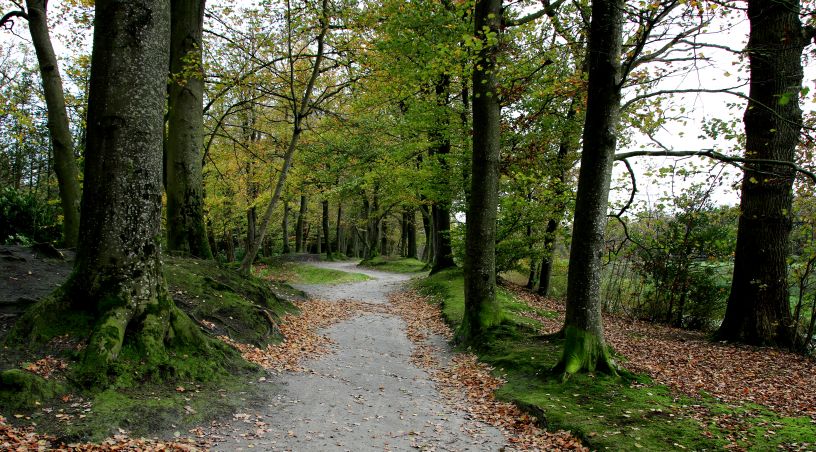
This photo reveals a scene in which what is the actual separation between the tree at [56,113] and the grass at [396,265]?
17.9 meters

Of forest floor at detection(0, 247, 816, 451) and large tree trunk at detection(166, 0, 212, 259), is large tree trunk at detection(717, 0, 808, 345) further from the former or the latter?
large tree trunk at detection(166, 0, 212, 259)

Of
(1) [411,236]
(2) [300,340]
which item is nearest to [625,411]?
(2) [300,340]

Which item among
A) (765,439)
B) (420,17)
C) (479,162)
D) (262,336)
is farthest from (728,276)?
(262,336)

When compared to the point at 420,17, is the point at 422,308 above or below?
below

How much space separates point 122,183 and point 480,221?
6464mm

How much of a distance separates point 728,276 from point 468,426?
11698 mm

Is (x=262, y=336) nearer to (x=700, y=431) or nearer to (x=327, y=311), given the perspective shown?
(x=327, y=311)

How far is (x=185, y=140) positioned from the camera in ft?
34.6

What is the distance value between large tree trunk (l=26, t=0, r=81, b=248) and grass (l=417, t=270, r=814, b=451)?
1003cm

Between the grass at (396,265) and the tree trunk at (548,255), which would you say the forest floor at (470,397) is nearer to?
the tree trunk at (548,255)

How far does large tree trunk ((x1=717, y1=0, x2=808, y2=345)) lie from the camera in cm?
889

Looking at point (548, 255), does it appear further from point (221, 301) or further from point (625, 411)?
point (221, 301)

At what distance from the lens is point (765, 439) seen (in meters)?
4.60

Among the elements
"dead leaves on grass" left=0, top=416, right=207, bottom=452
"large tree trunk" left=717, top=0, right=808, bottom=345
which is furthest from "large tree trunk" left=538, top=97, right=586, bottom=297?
"dead leaves on grass" left=0, top=416, right=207, bottom=452
